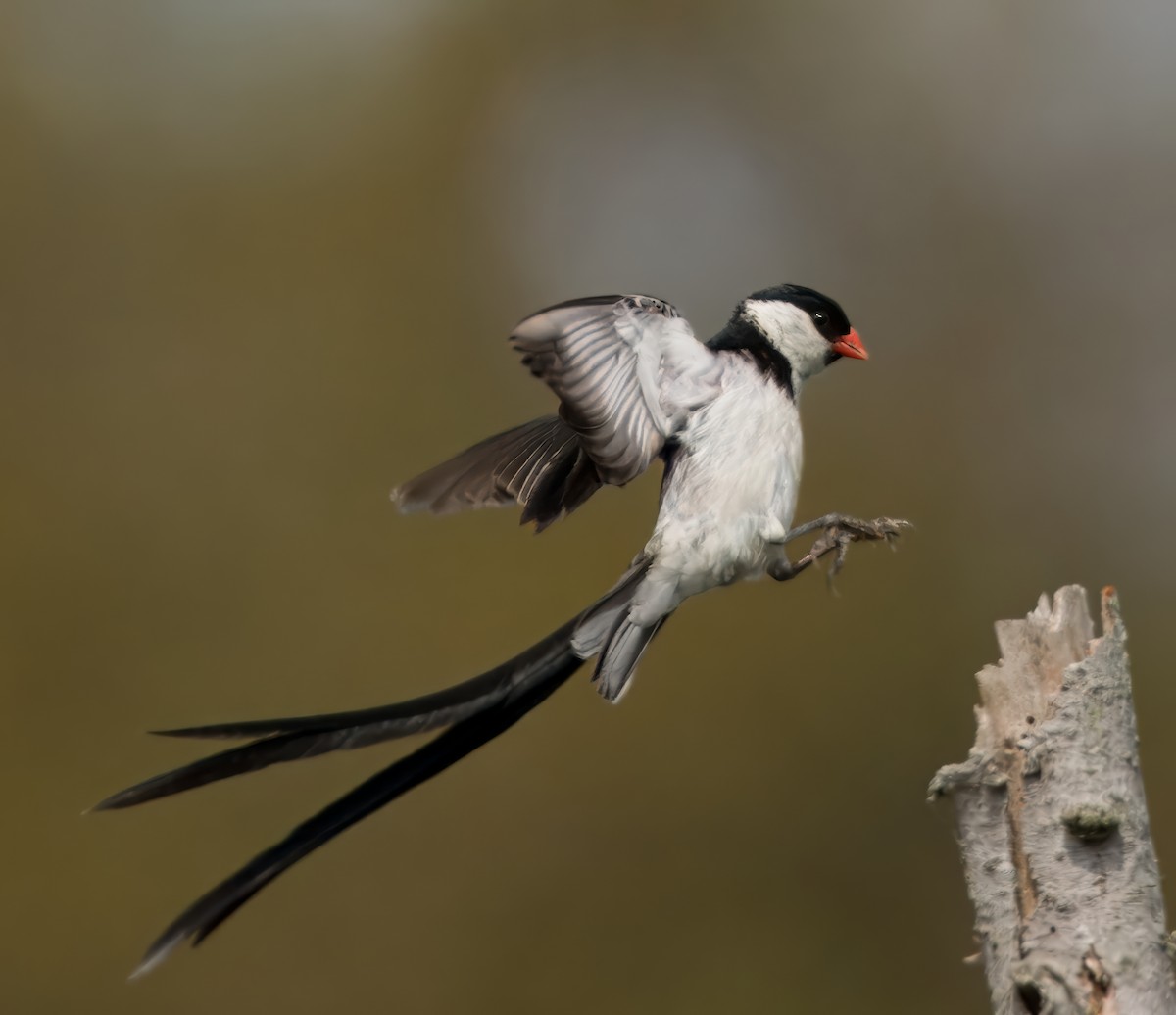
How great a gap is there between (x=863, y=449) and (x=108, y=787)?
3.33 m

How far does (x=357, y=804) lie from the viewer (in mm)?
2162

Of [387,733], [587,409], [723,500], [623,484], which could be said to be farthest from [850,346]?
[387,733]

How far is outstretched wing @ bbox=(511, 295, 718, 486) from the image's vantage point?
2076mm

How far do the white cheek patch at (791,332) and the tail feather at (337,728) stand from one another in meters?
0.80

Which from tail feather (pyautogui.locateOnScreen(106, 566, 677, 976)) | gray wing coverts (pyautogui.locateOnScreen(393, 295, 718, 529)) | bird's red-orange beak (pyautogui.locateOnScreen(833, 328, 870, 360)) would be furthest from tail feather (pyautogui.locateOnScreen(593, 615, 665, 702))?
bird's red-orange beak (pyautogui.locateOnScreen(833, 328, 870, 360))

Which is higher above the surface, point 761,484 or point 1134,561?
point 1134,561

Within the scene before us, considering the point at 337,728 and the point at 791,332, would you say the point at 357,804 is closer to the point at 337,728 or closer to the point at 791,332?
the point at 337,728

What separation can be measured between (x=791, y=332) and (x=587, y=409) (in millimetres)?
710

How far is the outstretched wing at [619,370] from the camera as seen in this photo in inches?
81.7

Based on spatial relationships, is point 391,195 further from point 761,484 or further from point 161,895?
point 761,484

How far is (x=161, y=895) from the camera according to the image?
482 cm

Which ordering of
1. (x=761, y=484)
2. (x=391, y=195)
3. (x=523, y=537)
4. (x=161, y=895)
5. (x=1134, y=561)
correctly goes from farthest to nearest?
1. (x=391, y=195)
2. (x=1134, y=561)
3. (x=523, y=537)
4. (x=161, y=895)
5. (x=761, y=484)

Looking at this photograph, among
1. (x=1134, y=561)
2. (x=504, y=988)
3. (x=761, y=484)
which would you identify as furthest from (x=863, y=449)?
(x=761, y=484)

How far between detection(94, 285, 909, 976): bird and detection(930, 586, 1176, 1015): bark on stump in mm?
466
